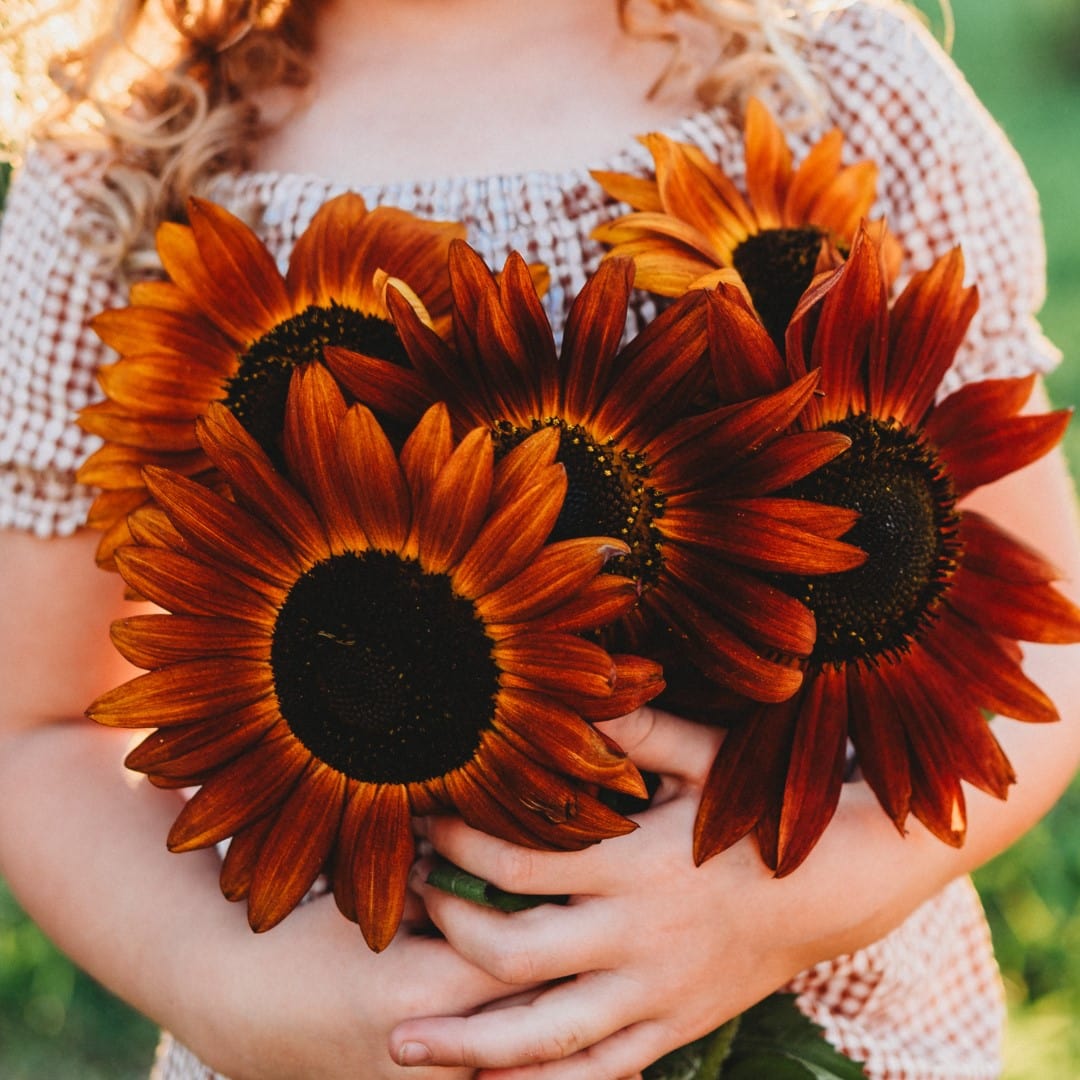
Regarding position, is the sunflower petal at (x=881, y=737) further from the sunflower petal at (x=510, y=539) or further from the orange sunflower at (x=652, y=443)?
the sunflower petal at (x=510, y=539)

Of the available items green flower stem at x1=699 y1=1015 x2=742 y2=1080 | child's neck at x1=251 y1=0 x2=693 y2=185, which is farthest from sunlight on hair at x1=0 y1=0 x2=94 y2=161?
green flower stem at x1=699 y1=1015 x2=742 y2=1080

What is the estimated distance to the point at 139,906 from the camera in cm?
76

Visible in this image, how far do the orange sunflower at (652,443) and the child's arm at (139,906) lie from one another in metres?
0.25

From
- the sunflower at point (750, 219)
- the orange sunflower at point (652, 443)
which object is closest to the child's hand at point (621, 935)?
the orange sunflower at point (652, 443)

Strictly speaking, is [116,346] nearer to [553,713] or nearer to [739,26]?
[553,713]

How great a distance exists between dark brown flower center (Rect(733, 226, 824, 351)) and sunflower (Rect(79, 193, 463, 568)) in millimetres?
140

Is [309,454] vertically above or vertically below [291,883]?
above

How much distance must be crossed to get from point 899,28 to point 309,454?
2.11 ft

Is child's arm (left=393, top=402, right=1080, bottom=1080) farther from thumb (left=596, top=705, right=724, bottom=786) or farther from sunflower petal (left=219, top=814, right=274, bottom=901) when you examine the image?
sunflower petal (left=219, top=814, right=274, bottom=901)

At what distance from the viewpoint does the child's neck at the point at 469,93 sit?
0.82 m

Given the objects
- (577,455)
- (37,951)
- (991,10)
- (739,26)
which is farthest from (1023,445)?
(991,10)

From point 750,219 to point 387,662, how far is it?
30 cm

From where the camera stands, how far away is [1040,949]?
5.79ft

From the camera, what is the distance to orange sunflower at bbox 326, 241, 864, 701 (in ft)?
1.53
